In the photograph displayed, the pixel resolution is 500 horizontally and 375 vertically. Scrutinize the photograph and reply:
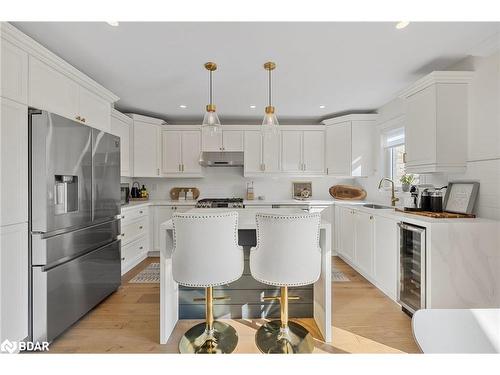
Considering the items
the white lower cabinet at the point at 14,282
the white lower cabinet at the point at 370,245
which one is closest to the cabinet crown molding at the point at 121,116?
the white lower cabinet at the point at 14,282

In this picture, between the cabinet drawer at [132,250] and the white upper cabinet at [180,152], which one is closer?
the cabinet drawer at [132,250]

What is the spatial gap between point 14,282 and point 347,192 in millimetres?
4399

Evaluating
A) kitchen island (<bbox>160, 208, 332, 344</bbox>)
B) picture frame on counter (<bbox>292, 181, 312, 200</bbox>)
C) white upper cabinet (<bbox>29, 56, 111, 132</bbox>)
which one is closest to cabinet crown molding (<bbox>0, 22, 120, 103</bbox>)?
white upper cabinet (<bbox>29, 56, 111, 132</bbox>)

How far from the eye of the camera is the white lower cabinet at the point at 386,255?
230 centimetres

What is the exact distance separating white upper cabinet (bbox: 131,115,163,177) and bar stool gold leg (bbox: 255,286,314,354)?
10.3 ft

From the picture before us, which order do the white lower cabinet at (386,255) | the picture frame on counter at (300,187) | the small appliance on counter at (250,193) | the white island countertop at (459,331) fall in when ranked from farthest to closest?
the picture frame on counter at (300,187), the small appliance on counter at (250,193), the white lower cabinet at (386,255), the white island countertop at (459,331)

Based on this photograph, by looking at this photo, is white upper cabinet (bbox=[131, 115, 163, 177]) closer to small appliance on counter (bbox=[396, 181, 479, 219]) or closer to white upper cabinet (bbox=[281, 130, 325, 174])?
white upper cabinet (bbox=[281, 130, 325, 174])

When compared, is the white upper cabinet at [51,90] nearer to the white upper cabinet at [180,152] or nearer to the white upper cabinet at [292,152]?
the white upper cabinet at [180,152]

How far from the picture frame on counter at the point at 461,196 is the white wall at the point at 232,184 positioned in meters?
2.17

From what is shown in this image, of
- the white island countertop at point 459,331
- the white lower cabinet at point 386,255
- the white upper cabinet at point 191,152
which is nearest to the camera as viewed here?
the white island countertop at point 459,331

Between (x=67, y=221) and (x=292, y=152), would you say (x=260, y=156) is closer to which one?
(x=292, y=152)

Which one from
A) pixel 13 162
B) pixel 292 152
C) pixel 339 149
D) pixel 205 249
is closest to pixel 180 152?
pixel 292 152
